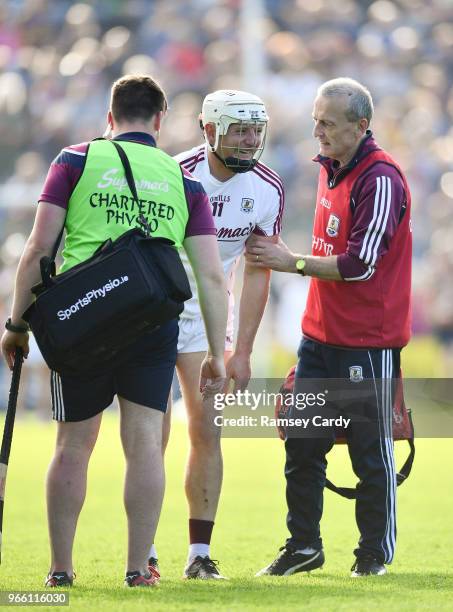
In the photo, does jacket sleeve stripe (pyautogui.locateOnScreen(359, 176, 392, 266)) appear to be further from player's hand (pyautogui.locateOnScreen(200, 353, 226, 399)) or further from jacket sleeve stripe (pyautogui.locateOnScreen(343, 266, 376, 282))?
player's hand (pyautogui.locateOnScreen(200, 353, 226, 399))

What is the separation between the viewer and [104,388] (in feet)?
17.5

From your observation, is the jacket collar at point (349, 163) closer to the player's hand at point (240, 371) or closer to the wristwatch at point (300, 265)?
the wristwatch at point (300, 265)

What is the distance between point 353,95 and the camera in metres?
6.03

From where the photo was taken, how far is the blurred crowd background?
55.1 feet

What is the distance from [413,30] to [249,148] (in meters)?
14.0

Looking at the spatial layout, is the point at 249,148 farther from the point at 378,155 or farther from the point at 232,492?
the point at 232,492

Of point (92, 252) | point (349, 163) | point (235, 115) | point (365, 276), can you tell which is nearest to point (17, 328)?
point (92, 252)

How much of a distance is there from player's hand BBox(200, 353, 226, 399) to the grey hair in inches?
52.7

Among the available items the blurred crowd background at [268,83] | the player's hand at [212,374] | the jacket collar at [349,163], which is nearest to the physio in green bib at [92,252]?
the player's hand at [212,374]

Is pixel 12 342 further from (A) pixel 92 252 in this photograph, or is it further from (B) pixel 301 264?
(B) pixel 301 264

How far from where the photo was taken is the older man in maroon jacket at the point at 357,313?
5910 mm

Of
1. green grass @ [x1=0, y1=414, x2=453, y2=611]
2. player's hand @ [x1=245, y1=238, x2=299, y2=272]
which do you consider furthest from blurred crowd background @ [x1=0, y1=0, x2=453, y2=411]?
player's hand @ [x1=245, y1=238, x2=299, y2=272]

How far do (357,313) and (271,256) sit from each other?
0.49 meters

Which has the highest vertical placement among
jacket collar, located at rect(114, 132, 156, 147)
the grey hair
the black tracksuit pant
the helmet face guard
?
the grey hair
